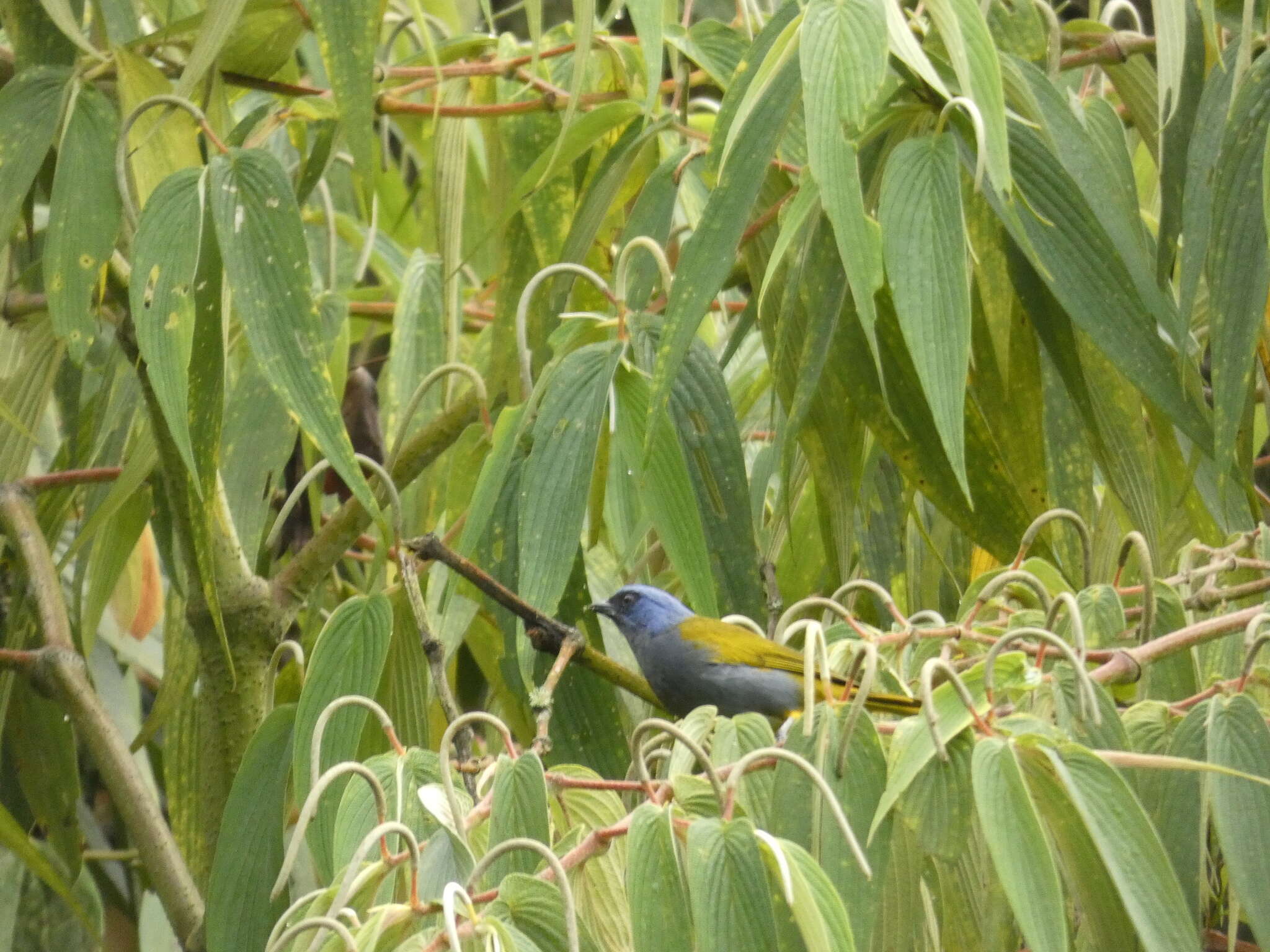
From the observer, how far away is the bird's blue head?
9.34 ft

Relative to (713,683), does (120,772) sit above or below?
above

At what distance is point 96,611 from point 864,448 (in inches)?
48.0

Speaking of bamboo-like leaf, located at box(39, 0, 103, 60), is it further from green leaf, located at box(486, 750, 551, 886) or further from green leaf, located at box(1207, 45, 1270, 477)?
green leaf, located at box(1207, 45, 1270, 477)

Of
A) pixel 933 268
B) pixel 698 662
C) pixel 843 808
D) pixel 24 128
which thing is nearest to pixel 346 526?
pixel 24 128

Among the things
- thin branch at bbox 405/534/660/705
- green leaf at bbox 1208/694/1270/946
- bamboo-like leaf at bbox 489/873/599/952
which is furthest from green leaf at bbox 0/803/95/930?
green leaf at bbox 1208/694/1270/946

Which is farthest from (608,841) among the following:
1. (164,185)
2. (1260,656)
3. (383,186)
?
(383,186)

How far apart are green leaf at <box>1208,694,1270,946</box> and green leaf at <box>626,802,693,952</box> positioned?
478mm

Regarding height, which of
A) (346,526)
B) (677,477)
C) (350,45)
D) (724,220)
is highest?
(350,45)

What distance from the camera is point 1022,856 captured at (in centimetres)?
112

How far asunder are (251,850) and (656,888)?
0.78 m

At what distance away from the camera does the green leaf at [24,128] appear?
1992mm

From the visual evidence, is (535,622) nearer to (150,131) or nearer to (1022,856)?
(1022,856)

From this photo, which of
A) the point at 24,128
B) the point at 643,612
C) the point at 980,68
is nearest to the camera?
the point at 980,68

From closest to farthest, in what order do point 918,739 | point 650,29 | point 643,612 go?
1. point 918,739
2. point 650,29
3. point 643,612
